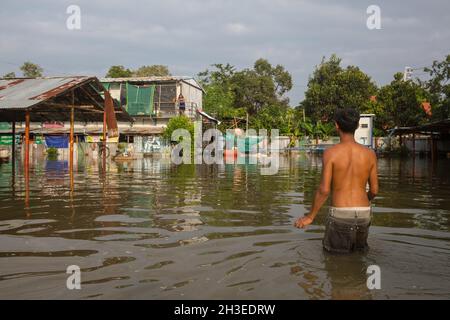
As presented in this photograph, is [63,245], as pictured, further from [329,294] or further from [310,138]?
[310,138]

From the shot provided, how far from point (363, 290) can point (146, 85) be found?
3848 cm

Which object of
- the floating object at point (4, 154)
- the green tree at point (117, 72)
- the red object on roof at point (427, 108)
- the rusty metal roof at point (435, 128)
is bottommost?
the floating object at point (4, 154)

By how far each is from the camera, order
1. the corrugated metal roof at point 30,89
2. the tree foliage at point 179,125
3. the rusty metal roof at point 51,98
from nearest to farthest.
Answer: the corrugated metal roof at point 30,89 < the rusty metal roof at point 51,98 < the tree foliage at point 179,125

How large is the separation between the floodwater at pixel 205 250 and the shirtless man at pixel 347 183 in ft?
1.28

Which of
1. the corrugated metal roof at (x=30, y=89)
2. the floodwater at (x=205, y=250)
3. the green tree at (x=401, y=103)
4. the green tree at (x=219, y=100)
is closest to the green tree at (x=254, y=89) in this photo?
the green tree at (x=219, y=100)

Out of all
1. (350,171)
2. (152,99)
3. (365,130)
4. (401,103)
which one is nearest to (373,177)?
(350,171)

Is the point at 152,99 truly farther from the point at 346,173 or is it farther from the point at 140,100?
the point at 346,173

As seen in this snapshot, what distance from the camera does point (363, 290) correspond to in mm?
3727

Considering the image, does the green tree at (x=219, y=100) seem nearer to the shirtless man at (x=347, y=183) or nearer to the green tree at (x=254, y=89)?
the green tree at (x=254, y=89)

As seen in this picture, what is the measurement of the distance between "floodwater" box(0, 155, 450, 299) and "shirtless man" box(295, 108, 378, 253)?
39 centimetres

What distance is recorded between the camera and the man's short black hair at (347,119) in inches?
179

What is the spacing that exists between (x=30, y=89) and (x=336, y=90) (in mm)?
33490

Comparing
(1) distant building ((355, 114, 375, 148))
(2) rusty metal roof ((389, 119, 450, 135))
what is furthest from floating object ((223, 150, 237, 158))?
(2) rusty metal roof ((389, 119, 450, 135))
